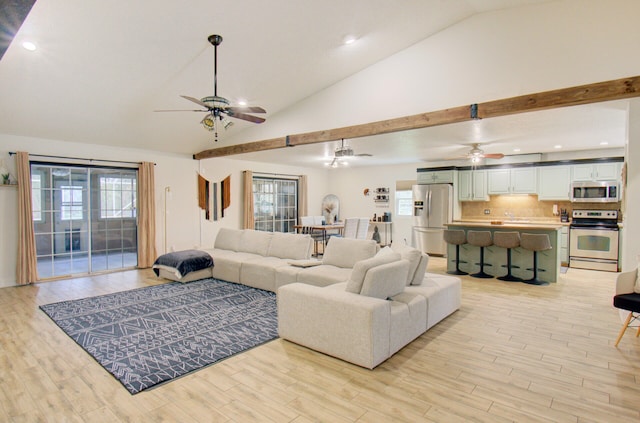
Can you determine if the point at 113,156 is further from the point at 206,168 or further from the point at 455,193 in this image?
the point at 455,193

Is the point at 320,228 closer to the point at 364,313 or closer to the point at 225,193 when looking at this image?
the point at 225,193

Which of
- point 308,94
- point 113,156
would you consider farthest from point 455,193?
point 113,156

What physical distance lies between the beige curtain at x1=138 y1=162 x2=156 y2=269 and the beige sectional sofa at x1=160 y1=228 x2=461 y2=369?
3.76 m

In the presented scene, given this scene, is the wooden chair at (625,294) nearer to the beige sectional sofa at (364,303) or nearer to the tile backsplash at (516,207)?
the beige sectional sofa at (364,303)

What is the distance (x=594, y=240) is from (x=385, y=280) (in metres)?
6.08

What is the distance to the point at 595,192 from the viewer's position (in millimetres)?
7035

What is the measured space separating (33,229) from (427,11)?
686 cm

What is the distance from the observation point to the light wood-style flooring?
2346mm

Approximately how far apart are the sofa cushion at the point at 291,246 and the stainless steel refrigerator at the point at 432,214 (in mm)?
4034

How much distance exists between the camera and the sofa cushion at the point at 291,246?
5.71m

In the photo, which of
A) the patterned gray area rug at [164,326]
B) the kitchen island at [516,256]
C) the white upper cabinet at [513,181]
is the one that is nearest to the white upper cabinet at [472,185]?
the white upper cabinet at [513,181]

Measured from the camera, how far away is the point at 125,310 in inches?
177

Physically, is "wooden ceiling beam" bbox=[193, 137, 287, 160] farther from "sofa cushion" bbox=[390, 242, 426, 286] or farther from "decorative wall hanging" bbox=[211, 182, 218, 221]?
"sofa cushion" bbox=[390, 242, 426, 286]

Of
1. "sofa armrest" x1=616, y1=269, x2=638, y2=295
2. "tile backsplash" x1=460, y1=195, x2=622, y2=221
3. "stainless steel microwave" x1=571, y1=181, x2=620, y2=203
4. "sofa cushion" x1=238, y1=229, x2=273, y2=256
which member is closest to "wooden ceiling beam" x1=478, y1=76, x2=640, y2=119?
"sofa armrest" x1=616, y1=269, x2=638, y2=295
